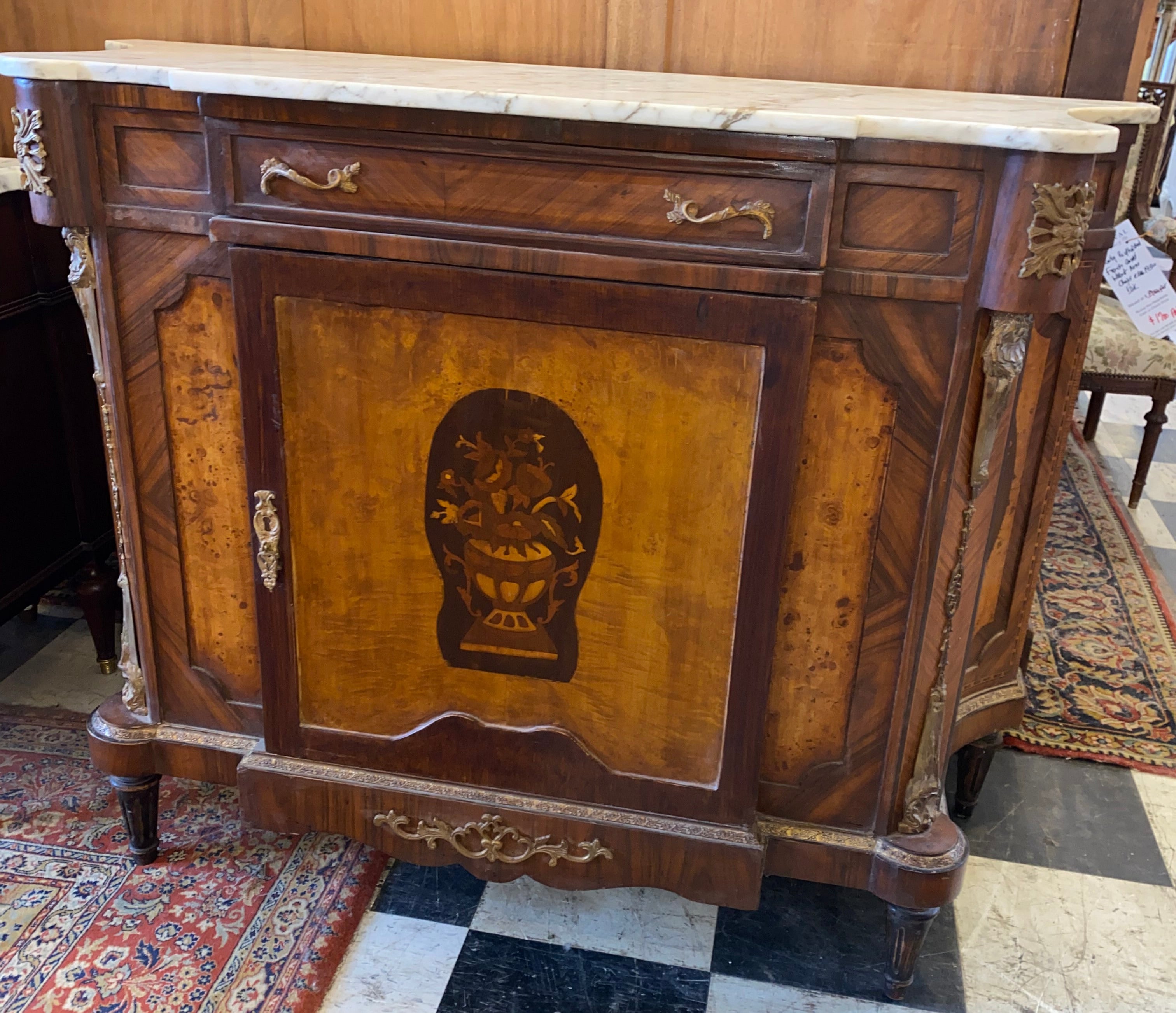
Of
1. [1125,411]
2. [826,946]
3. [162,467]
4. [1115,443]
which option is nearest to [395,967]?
[826,946]

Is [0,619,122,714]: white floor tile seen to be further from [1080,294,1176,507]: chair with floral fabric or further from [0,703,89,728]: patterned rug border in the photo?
[1080,294,1176,507]: chair with floral fabric

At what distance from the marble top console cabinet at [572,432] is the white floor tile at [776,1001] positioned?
48 mm

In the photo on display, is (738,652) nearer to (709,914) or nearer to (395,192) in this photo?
(709,914)

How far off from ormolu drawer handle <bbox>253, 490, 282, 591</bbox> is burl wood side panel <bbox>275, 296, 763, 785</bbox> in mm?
20

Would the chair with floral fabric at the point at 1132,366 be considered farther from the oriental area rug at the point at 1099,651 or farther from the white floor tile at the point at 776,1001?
the white floor tile at the point at 776,1001

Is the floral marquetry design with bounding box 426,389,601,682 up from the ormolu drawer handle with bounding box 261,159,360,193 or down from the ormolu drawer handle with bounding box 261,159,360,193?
down

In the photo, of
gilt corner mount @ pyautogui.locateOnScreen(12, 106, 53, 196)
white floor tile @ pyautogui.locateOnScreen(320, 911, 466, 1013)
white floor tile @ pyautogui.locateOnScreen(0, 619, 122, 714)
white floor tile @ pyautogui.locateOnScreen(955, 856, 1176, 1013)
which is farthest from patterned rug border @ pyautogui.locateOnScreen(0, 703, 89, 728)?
white floor tile @ pyautogui.locateOnScreen(955, 856, 1176, 1013)

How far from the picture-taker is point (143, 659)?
4.51 ft

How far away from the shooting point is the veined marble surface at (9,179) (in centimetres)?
154

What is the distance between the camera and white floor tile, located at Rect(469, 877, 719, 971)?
1.38 meters

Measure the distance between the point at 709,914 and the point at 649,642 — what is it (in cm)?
49

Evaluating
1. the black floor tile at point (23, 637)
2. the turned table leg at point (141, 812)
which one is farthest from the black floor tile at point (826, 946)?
the black floor tile at point (23, 637)

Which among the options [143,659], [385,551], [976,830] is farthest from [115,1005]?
[976,830]

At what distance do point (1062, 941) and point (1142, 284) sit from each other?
61.9 inches
